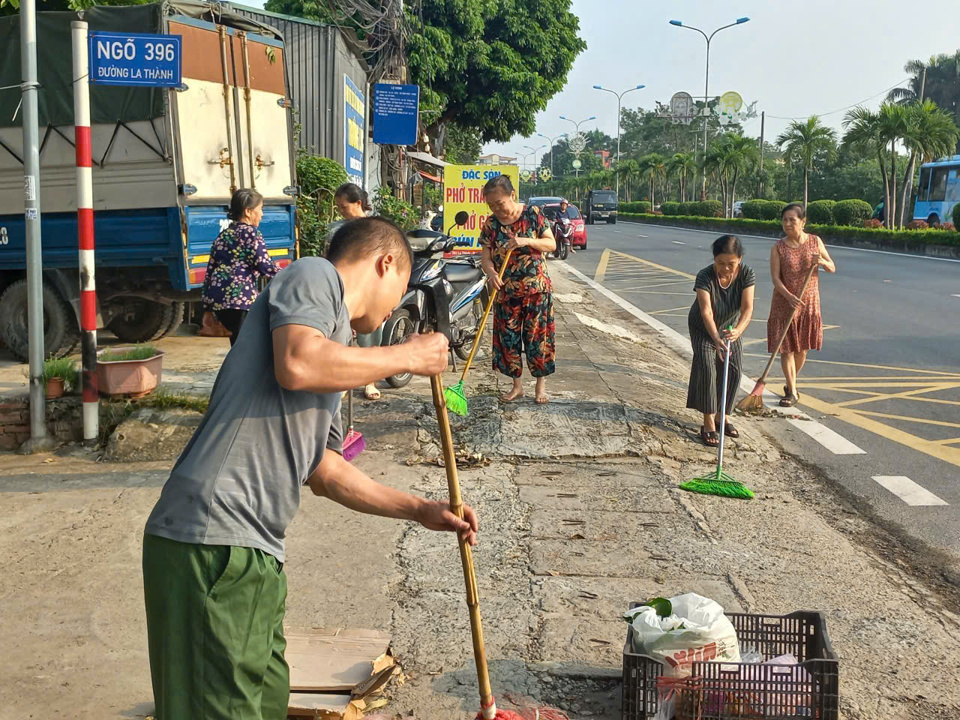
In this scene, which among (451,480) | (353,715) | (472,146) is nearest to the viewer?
(451,480)

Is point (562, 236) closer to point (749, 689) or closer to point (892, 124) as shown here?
point (892, 124)

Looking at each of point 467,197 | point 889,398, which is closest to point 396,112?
point 467,197

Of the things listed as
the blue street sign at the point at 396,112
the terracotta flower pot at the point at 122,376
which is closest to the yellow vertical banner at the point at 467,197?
the blue street sign at the point at 396,112

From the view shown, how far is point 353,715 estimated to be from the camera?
10.5 feet

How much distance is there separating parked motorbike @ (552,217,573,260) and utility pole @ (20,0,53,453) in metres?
20.1

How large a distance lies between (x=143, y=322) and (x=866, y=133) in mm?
36883

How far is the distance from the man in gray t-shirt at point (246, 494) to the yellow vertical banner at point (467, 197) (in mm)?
10857

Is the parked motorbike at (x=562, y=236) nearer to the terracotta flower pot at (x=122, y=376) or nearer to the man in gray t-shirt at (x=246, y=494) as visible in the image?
the terracotta flower pot at (x=122, y=376)

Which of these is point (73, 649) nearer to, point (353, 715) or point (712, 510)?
point (353, 715)

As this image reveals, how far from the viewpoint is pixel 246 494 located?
2.26 meters

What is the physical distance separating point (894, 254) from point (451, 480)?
29048 millimetres

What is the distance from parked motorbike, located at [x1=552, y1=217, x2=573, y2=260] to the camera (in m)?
26.2

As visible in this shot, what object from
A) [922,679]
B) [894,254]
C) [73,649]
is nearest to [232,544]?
[73,649]

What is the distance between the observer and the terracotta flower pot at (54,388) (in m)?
6.77
